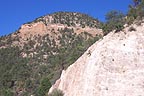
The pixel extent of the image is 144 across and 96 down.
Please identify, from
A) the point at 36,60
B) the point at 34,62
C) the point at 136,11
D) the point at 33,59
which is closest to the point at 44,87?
the point at 136,11

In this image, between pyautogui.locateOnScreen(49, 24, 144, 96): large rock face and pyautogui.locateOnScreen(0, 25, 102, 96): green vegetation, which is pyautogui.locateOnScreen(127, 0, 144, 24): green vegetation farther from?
pyautogui.locateOnScreen(0, 25, 102, 96): green vegetation

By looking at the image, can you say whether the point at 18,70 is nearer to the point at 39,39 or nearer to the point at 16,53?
the point at 16,53

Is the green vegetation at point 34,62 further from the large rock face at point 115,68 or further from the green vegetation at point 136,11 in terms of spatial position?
the large rock face at point 115,68

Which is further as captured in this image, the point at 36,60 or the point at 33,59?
the point at 33,59

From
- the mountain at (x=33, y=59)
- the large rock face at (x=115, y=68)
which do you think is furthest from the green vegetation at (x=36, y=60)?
the large rock face at (x=115, y=68)

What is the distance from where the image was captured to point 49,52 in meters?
176

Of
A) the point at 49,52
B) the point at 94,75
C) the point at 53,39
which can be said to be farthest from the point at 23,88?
the point at 94,75

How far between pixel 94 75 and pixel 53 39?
14711cm

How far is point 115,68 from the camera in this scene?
48.7 meters

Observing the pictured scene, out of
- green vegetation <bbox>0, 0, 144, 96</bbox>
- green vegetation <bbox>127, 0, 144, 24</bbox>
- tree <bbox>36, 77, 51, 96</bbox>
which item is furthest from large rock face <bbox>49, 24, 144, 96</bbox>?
tree <bbox>36, 77, 51, 96</bbox>

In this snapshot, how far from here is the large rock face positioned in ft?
155

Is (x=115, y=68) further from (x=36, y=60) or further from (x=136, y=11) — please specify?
(x=36, y=60)

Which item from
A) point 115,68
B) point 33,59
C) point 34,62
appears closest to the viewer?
point 115,68

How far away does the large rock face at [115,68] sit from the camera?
155 feet
